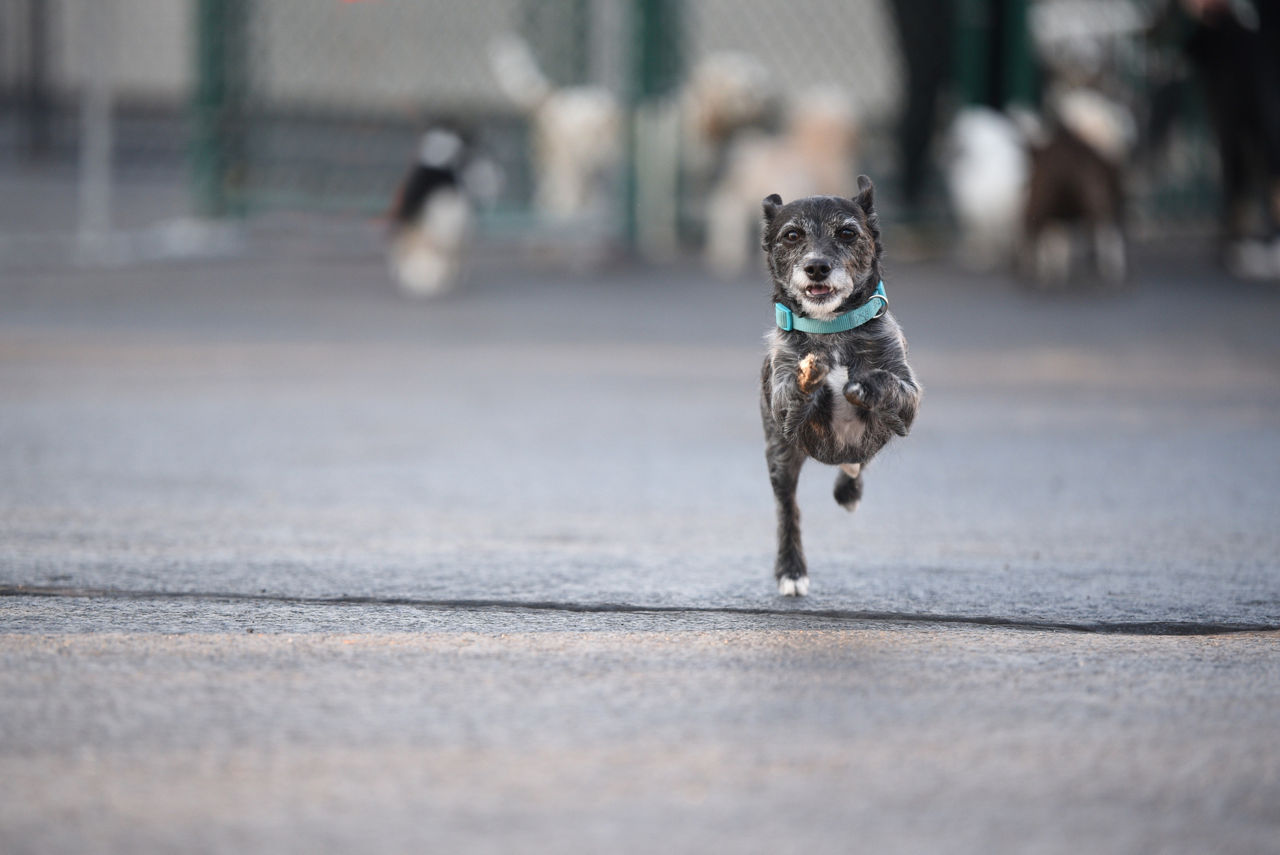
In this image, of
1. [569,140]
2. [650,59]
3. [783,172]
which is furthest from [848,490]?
[569,140]

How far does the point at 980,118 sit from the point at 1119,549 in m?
10.4

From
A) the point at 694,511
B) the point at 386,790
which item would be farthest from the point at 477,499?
the point at 386,790

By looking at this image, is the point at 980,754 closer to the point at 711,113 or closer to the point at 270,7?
the point at 711,113

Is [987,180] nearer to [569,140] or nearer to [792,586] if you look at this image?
[569,140]

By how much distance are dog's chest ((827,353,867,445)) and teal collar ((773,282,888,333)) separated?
84mm

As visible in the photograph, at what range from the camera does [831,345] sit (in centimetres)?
437

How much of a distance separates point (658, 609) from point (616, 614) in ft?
0.38

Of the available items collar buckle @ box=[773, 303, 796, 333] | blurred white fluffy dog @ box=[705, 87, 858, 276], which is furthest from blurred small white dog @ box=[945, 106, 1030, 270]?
collar buckle @ box=[773, 303, 796, 333]

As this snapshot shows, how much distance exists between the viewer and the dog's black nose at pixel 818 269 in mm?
4270

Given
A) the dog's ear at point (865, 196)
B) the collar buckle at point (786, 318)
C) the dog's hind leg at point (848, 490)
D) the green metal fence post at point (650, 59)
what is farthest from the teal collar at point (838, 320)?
the green metal fence post at point (650, 59)

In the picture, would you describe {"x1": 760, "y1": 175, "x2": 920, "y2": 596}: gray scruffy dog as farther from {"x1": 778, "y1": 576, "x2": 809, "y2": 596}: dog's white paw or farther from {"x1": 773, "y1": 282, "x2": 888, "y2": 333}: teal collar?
{"x1": 778, "y1": 576, "x2": 809, "y2": 596}: dog's white paw

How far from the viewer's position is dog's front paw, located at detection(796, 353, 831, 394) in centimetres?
423

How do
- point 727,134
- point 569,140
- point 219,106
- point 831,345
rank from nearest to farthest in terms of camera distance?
point 831,345 → point 569,140 → point 219,106 → point 727,134

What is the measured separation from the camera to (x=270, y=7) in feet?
59.0
